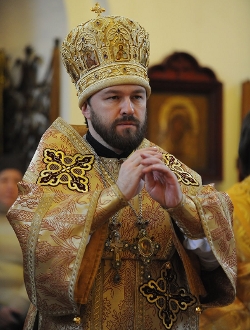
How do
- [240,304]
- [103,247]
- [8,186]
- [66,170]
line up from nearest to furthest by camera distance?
[103,247] → [66,170] → [240,304] → [8,186]

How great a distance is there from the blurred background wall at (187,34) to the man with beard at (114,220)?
3696 millimetres

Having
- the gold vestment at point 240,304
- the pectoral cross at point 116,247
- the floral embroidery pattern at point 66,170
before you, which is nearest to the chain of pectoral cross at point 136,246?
the pectoral cross at point 116,247

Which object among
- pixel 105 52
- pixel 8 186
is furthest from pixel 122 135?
pixel 8 186

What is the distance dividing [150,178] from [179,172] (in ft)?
1.59

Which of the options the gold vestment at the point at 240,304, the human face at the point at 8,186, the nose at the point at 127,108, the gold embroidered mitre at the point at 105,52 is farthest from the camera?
the human face at the point at 8,186

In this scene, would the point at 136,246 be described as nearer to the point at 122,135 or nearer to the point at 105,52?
the point at 122,135

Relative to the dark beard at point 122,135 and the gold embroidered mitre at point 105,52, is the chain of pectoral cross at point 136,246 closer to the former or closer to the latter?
the dark beard at point 122,135

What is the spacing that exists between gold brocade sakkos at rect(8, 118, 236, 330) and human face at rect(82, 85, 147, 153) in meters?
0.19

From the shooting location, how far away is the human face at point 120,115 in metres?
2.75

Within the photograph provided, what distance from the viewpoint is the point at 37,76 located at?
728cm

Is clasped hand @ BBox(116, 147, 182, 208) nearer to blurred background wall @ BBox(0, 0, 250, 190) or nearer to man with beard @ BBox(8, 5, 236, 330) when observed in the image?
man with beard @ BBox(8, 5, 236, 330)

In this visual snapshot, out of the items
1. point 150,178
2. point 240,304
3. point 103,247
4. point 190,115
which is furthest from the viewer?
point 190,115

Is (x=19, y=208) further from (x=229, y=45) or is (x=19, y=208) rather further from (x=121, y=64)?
(x=229, y=45)

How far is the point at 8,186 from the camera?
4.09 metres
